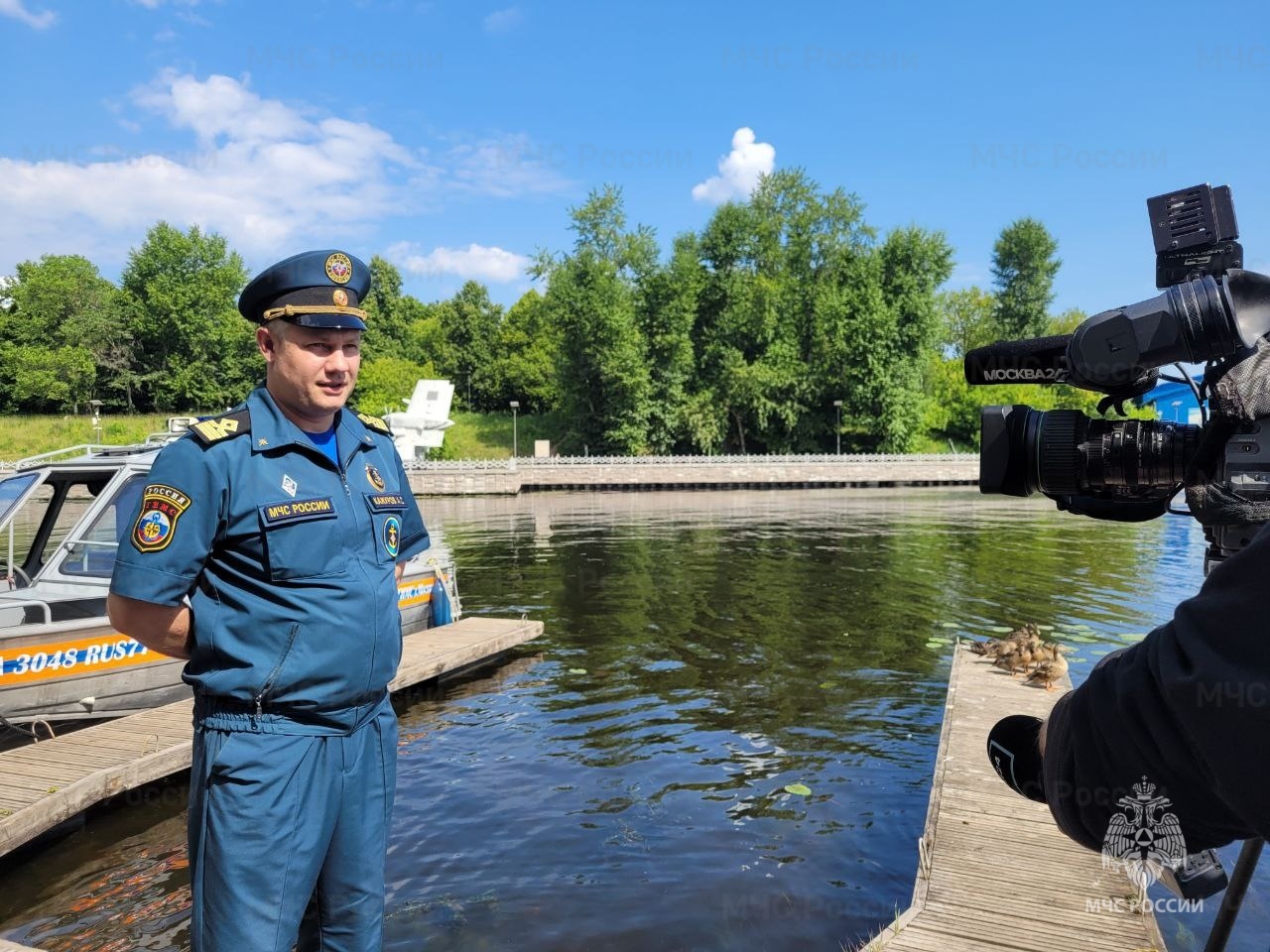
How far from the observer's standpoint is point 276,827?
2.80m

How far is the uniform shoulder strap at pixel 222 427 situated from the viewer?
2.95m

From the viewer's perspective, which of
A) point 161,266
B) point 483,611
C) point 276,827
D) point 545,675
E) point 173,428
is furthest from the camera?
point 161,266

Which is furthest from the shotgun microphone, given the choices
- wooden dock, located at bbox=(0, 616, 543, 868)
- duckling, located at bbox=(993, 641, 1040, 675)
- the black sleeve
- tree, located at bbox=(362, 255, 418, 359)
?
tree, located at bbox=(362, 255, 418, 359)

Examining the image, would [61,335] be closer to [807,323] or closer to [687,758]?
[807,323]

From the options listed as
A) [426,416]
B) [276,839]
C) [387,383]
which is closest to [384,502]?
[276,839]

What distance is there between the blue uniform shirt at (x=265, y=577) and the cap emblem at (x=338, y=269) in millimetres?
528

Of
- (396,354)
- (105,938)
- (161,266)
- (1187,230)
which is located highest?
(161,266)

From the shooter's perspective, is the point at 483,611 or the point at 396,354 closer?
the point at 483,611

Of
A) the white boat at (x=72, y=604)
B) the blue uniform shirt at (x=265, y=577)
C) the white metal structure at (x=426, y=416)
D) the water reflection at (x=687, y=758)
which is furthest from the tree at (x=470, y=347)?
the blue uniform shirt at (x=265, y=577)

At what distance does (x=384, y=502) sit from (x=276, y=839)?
4.07 feet

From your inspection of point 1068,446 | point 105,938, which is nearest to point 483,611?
point 105,938

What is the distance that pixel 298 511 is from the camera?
3035mm

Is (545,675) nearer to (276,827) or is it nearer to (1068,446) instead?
(276,827)

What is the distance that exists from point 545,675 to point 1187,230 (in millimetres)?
10237
